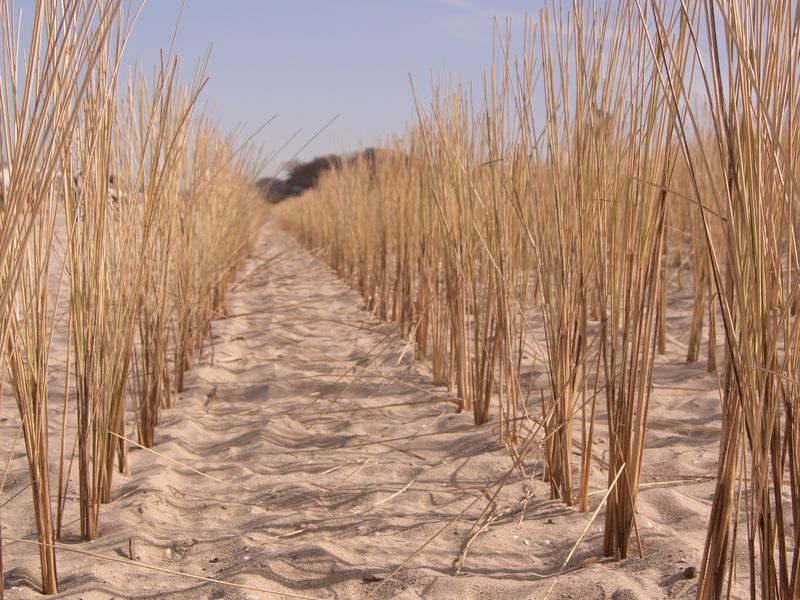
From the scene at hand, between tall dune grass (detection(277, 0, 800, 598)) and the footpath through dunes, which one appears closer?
tall dune grass (detection(277, 0, 800, 598))

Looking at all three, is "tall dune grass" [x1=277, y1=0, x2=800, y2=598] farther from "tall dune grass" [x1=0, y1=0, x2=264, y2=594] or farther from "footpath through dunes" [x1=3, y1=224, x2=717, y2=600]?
"tall dune grass" [x1=0, y1=0, x2=264, y2=594]

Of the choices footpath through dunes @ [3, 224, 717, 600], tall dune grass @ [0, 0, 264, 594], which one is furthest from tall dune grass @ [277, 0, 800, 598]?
tall dune grass @ [0, 0, 264, 594]

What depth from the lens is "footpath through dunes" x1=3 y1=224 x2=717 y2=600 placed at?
4.58ft

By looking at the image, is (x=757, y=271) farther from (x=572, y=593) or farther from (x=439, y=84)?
(x=439, y=84)

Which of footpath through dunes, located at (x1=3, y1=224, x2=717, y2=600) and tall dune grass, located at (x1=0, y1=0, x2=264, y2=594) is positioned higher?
tall dune grass, located at (x1=0, y1=0, x2=264, y2=594)

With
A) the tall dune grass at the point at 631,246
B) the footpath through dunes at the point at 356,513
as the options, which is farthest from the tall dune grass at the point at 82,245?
the tall dune grass at the point at 631,246

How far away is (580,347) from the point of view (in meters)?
1.55

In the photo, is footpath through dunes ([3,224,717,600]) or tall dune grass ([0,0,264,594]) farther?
footpath through dunes ([3,224,717,600])

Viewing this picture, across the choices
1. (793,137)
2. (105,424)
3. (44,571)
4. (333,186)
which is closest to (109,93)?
(105,424)

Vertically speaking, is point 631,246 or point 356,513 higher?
point 631,246

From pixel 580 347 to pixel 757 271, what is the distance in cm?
66

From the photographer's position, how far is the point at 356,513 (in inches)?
70.0

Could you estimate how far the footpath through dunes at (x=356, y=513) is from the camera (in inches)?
55.0

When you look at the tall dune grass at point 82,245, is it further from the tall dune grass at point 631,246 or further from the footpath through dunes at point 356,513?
the tall dune grass at point 631,246
